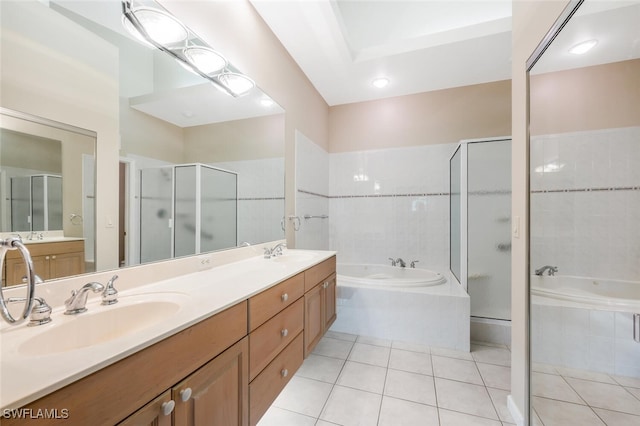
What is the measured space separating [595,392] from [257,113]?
8.28 ft

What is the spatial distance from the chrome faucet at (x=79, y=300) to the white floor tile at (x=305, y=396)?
132 cm

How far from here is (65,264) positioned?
A: 90cm

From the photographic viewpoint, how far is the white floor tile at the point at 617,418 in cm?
101

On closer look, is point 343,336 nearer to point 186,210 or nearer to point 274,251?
point 274,251

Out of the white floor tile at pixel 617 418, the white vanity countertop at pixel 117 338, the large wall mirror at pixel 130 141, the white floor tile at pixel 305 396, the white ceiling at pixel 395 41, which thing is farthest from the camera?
the white ceiling at pixel 395 41

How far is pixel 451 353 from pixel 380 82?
2.85m

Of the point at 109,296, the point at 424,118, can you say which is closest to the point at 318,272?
the point at 109,296

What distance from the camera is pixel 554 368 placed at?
4.34ft

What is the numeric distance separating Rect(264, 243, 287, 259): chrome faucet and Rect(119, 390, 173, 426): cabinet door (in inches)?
50.1

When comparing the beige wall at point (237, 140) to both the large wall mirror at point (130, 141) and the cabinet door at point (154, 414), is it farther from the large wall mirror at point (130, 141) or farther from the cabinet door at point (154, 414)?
the cabinet door at point (154, 414)

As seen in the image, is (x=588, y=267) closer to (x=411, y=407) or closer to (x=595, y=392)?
(x=595, y=392)

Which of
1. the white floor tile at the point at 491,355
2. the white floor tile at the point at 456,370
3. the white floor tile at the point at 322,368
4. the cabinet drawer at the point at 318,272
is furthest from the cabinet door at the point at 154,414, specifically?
the white floor tile at the point at 491,355

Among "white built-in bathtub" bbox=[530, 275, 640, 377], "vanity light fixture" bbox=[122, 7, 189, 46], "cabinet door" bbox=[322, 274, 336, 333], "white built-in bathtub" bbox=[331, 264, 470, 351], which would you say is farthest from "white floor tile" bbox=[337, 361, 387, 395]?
"vanity light fixture" bbox=[122, 7, 189, 46]

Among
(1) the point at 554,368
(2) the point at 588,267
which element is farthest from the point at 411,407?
(2) the point at 588,267
